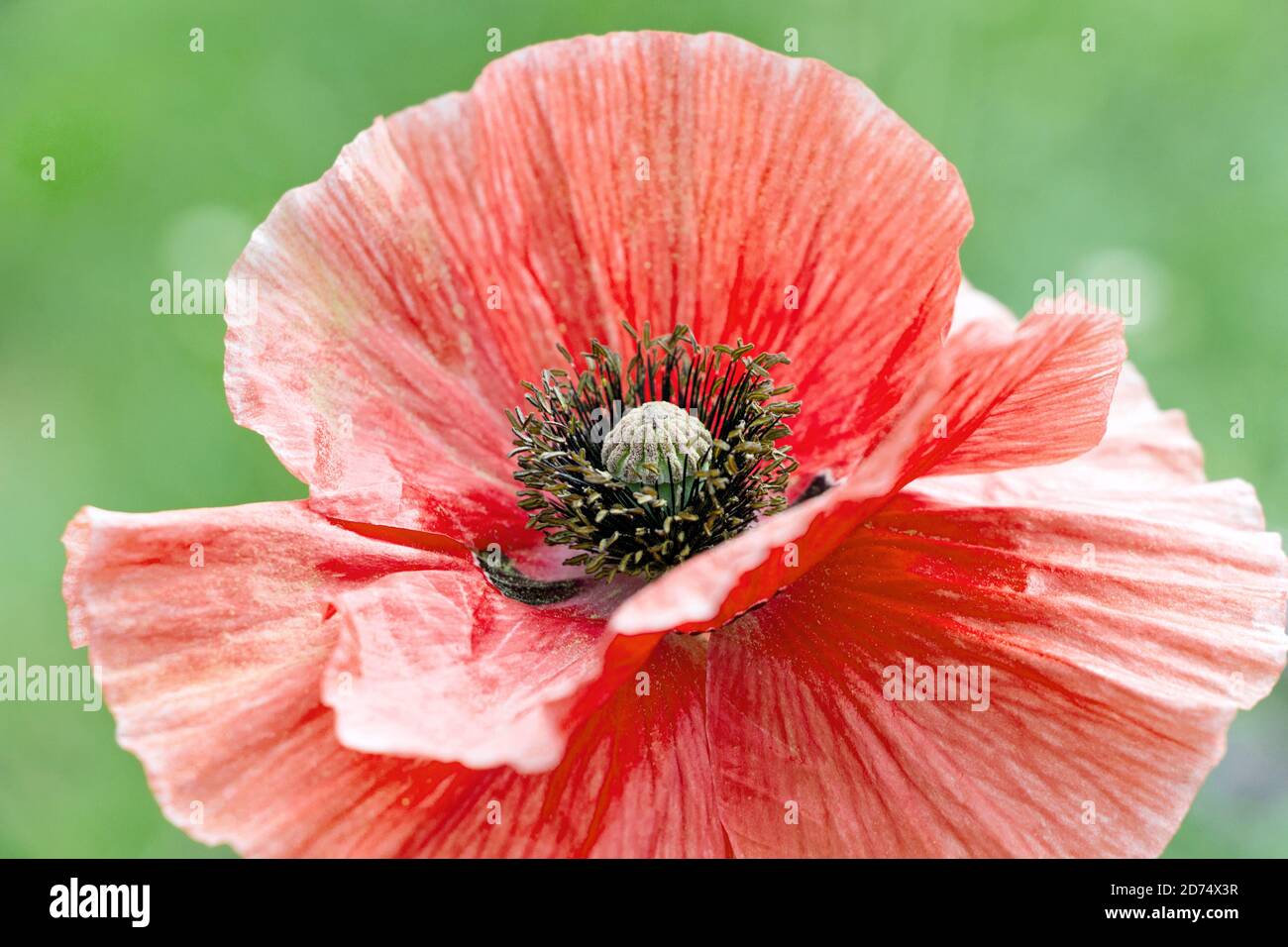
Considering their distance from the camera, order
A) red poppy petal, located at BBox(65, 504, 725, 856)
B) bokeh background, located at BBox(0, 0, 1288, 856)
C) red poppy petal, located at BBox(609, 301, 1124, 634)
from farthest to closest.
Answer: bokeh background, located at BBox(0, 0, 1288, 856), red poppy petal, located at BBox(65, 504, 725, 856), red poppy petal, located at BBox(609, 301, 1124, 634)

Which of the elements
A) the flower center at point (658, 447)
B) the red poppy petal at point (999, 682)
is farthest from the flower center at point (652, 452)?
the red poppy petal at point (999, 682)

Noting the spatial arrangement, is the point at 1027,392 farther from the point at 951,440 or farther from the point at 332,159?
the point at 332,159

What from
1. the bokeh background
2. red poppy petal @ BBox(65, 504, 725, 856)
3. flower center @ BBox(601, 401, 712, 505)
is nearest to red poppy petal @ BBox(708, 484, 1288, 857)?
red poppy petal @ BBox(65, 504, 725, 856)

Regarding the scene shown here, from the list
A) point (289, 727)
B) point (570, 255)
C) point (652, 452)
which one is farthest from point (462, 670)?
point (570, 255)

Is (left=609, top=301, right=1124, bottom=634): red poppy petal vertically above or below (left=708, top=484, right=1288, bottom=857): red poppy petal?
above

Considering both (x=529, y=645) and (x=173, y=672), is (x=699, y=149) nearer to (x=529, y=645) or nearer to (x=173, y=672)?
(x=529, y=645)

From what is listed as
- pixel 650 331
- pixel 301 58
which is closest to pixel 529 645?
pixel 650 331

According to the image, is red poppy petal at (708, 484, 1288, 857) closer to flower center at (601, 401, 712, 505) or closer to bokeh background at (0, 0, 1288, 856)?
flower center at (601, 401, 712, 505)
